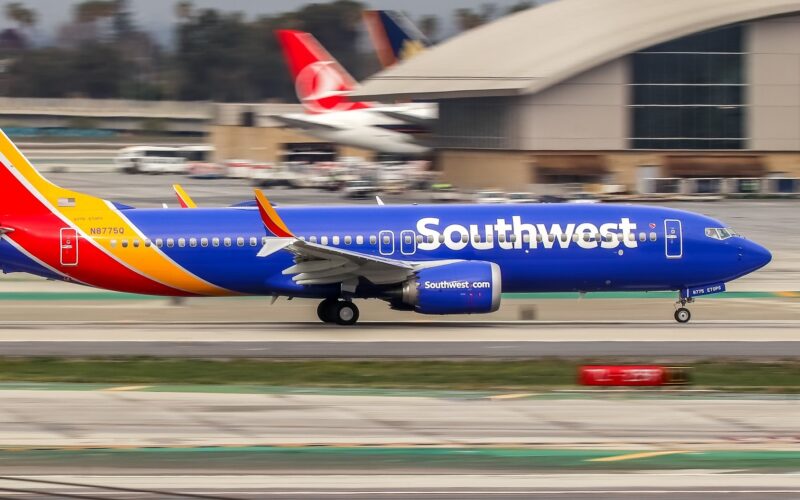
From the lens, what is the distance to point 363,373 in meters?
28.3

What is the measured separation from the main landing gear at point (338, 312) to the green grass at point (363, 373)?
23.0 ft

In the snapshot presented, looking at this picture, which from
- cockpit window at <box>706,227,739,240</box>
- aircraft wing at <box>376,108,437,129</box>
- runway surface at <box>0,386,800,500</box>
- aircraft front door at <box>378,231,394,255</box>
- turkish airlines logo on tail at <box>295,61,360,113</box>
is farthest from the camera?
turkish airlines logo on tail at <box>295,61,360,113</box>

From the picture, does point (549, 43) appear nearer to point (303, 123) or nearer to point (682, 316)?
point (303, 123)

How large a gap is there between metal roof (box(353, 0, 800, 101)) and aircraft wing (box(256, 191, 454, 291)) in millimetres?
53971

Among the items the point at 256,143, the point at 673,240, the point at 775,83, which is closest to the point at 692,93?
the point at 775,83

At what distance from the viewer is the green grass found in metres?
26.9

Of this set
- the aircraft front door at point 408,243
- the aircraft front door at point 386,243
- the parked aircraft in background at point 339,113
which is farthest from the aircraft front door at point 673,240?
the parked aircraft in background at point 339,113

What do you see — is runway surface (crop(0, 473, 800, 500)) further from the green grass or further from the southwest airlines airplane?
the southwest airlines airplane

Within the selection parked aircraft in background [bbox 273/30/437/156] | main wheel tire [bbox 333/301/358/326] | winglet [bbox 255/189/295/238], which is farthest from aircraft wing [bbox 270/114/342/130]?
winglet [bbox 255/189/295/238]

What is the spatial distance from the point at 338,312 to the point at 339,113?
75099 millimetres

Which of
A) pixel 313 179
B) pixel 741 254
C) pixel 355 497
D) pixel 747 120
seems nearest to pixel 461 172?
pixel 313 179

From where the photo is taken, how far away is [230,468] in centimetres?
1891

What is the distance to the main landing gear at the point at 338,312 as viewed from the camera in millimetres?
36906

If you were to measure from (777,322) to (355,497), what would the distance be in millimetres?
23519
